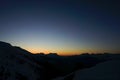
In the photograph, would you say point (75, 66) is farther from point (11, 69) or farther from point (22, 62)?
point (11, 69)

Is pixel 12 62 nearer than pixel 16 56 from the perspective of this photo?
Yes

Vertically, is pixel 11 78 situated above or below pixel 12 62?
below

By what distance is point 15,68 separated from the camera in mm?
52500

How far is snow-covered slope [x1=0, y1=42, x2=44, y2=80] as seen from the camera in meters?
48.9

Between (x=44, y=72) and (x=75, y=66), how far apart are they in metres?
15.2

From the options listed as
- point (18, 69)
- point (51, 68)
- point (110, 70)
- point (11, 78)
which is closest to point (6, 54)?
point (18, 69)

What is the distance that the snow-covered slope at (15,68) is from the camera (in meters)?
48.9

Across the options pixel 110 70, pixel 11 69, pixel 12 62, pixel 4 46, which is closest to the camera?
pixel 110 70

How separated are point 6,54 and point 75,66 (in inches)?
1000

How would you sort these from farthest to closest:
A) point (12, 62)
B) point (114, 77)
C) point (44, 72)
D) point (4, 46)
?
point (4, 46), point (44, 72), point (12, 62), point (114, 77)

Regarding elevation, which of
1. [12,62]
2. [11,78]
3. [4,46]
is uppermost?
[4,46]

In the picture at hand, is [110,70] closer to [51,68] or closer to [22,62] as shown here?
[22,62]

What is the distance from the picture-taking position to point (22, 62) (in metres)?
57.2

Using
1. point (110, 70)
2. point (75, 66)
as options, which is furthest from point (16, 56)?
point (110, 70)
